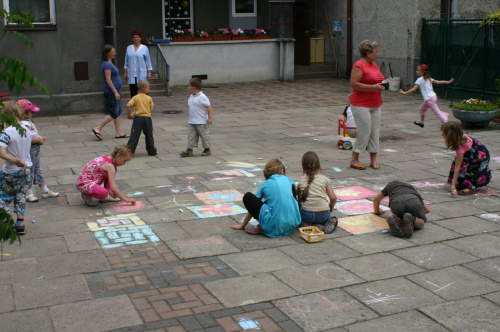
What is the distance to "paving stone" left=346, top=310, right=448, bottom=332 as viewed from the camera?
488cm

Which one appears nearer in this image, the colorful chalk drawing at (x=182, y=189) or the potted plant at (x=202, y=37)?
the colorful chalk drawing at (x=182, y=189)

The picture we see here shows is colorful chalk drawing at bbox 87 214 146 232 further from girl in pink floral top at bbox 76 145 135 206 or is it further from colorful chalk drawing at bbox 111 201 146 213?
girl in pink floral top at bbox 76 145 135 206

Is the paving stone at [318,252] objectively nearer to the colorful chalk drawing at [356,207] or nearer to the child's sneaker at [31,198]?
the colorful chalk drawing at [356,207]

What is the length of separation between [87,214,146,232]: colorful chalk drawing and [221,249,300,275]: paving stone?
1.53 meters

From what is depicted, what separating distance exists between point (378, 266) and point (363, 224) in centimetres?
127

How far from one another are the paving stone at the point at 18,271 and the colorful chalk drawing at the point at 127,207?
1772 mm

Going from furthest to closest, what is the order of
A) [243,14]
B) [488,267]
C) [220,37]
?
[243,14]
[220,37]
[488,267]

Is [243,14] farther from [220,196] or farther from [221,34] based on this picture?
[220,196]

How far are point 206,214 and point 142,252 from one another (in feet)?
4.62

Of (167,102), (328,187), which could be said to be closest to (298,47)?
(167,102)

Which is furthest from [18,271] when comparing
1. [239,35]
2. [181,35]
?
[239,35]

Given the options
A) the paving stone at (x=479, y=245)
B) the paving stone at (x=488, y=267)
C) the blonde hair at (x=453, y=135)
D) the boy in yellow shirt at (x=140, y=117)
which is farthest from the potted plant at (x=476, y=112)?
the paving stone at (x=488, y=267)

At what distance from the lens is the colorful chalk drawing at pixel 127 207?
7926mm

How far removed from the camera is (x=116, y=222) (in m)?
7.46
